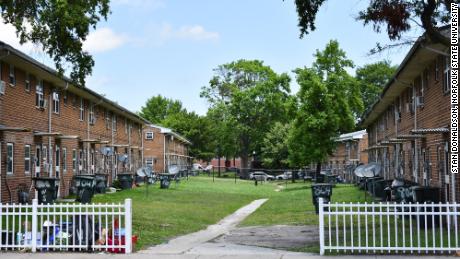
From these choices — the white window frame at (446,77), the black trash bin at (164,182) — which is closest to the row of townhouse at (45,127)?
the black trash bin at (164,182)

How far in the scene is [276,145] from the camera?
7469 centimetres

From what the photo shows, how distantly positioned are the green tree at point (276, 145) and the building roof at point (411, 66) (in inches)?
1631

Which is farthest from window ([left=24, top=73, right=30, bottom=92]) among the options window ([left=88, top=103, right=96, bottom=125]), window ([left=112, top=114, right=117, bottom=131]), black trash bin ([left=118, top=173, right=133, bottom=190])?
window ([left=112, top=114, right=117, bottom=131])

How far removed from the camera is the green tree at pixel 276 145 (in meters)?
74.4

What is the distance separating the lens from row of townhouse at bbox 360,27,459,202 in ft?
55.5

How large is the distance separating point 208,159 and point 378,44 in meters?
80.7

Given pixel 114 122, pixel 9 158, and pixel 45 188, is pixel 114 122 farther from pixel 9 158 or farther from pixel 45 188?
pixel 9 158

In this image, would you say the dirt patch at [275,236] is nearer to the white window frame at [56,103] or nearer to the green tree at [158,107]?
the white window frame at [56,103]

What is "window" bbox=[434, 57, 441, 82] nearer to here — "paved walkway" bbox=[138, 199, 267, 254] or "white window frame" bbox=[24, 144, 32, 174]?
"paved walkway" bbox=[138, 199, 267, 254]

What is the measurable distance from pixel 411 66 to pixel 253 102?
5776cm

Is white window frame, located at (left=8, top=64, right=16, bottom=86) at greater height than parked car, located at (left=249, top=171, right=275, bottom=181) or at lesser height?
greater

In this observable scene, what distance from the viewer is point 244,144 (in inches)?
3206

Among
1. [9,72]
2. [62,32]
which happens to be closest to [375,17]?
[62,32]

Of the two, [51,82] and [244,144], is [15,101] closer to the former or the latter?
[51,82]
